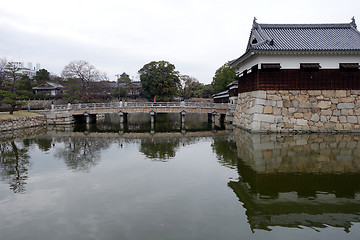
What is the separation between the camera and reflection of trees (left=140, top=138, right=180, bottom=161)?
12602mm

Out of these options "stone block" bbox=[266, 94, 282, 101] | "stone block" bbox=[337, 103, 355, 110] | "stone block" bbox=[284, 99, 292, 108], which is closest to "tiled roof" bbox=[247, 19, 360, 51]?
"stone block" bbox=[266, 94, 282, 101]

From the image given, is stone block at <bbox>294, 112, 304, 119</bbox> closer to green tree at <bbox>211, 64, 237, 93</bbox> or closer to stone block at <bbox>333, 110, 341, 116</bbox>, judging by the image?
stone block at <bbox>333, 110, 341, 116</bbox>

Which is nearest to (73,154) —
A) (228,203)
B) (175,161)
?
(175,161)

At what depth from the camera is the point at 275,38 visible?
1966 centimetres

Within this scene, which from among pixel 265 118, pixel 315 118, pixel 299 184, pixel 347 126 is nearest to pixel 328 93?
pixel 315 118

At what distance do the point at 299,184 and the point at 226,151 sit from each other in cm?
571

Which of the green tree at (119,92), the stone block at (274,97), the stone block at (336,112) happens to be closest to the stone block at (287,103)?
the stone block at (274,97)

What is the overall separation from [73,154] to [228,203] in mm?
9660

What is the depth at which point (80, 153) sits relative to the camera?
13.5 m

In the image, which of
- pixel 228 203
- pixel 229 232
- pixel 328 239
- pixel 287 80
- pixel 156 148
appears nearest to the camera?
pixel 328 239

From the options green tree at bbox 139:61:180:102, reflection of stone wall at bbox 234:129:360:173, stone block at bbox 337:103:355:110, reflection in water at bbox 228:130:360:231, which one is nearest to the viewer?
reflection in water at bbox 228:130:360:231

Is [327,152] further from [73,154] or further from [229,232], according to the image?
[73,154]

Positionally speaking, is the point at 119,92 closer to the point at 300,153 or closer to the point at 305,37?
the point at 305,37

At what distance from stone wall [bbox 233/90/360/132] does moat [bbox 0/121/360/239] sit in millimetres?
4906
